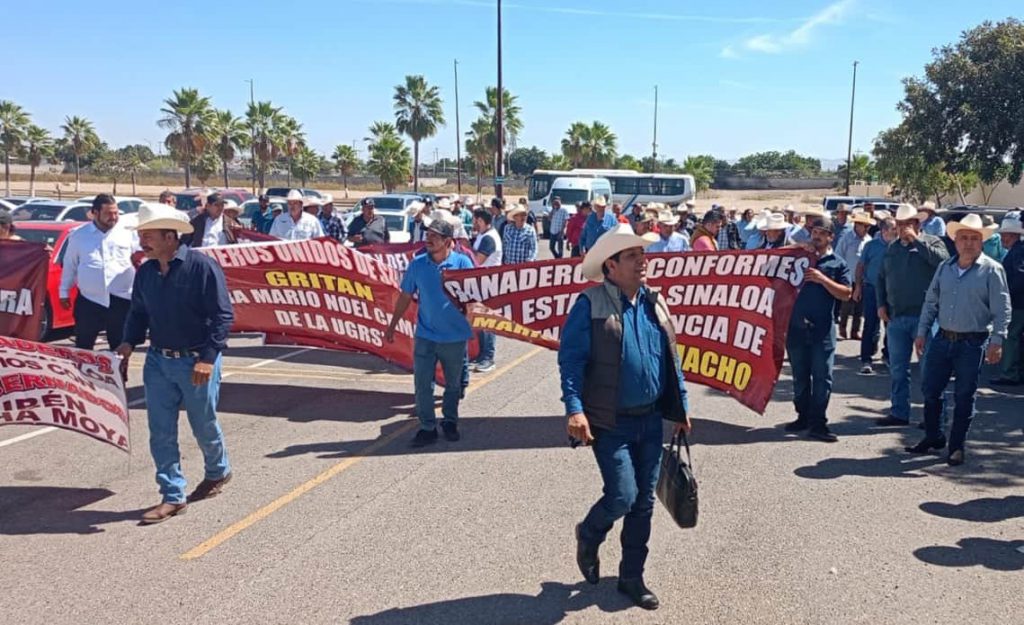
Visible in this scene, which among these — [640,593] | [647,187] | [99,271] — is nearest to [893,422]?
[640,593]

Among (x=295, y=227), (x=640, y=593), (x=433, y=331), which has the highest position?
(x=295, y=227)

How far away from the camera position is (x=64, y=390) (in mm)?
5949

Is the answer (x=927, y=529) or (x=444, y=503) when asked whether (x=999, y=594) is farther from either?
(x=444, y=503)

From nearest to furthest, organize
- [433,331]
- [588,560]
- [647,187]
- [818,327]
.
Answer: [588,560] → [433,331] → [818,327] → [647,187]

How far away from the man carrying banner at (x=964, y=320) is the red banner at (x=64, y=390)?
5932 mm

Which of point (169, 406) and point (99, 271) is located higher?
point (99, 271)

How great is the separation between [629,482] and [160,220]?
3.22 metres

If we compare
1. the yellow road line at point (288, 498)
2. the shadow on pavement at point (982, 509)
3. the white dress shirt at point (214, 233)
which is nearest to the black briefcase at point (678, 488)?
the shadow on pavement at point (982, 509)

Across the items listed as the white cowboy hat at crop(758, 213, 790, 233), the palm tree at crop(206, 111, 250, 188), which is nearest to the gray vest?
the white cowboy hat at crop(758, 213, 790, 233)

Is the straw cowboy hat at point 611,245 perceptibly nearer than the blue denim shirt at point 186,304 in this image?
Yes

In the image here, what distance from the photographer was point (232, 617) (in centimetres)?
415

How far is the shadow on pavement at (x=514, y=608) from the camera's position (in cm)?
417

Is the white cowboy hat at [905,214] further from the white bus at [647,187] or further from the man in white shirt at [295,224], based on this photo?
the white bus at [647,187]

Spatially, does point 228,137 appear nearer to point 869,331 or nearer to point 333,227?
point 333,227
